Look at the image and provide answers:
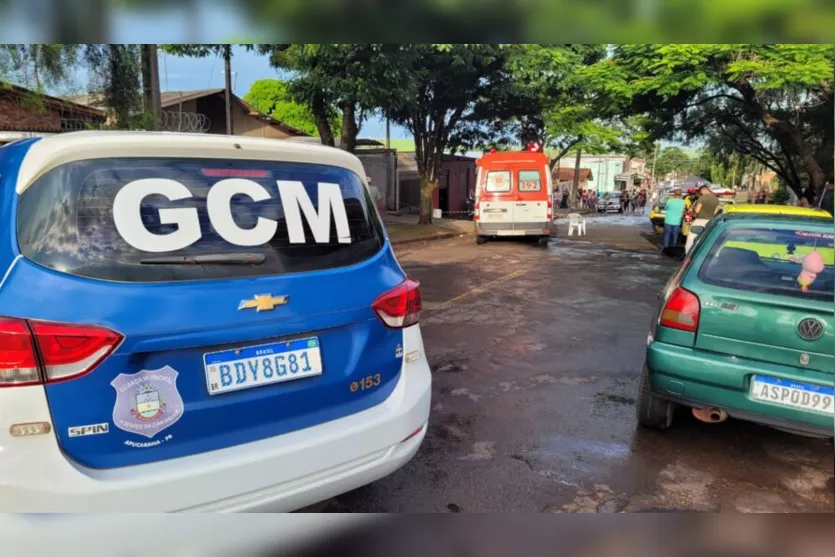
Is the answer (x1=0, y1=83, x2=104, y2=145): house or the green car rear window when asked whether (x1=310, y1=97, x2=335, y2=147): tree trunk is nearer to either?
(x1=0, y1=83, x2=104, y2=145): house

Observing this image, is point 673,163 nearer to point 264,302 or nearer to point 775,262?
point 775,262

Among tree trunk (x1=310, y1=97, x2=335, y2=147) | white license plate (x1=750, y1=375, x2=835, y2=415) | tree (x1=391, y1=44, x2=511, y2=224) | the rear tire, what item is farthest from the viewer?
tree (x1=391, y1=44, x2=511, y2=224)

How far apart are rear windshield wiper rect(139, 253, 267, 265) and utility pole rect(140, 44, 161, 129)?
8.24 m

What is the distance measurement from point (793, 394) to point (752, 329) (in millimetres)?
383

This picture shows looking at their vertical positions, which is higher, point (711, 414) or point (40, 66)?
point (40, 66)

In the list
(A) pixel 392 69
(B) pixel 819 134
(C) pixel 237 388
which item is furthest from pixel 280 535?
(B) pixel 819 134

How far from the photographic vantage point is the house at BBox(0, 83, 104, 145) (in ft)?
30.5

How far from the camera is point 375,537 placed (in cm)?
257

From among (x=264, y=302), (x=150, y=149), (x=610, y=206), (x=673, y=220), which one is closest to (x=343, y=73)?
(x=673, y=220)

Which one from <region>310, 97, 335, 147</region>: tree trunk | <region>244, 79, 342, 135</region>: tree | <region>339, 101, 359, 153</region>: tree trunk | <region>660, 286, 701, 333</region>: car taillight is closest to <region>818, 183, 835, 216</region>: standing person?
<region>660, 286, 701, 333</region>: car taillight

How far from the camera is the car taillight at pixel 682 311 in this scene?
3428 mm

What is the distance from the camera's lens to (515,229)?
1541cm

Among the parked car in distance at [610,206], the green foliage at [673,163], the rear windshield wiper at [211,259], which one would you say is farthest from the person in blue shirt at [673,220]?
the green foliage at [673,163]

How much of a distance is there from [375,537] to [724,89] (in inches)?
723
